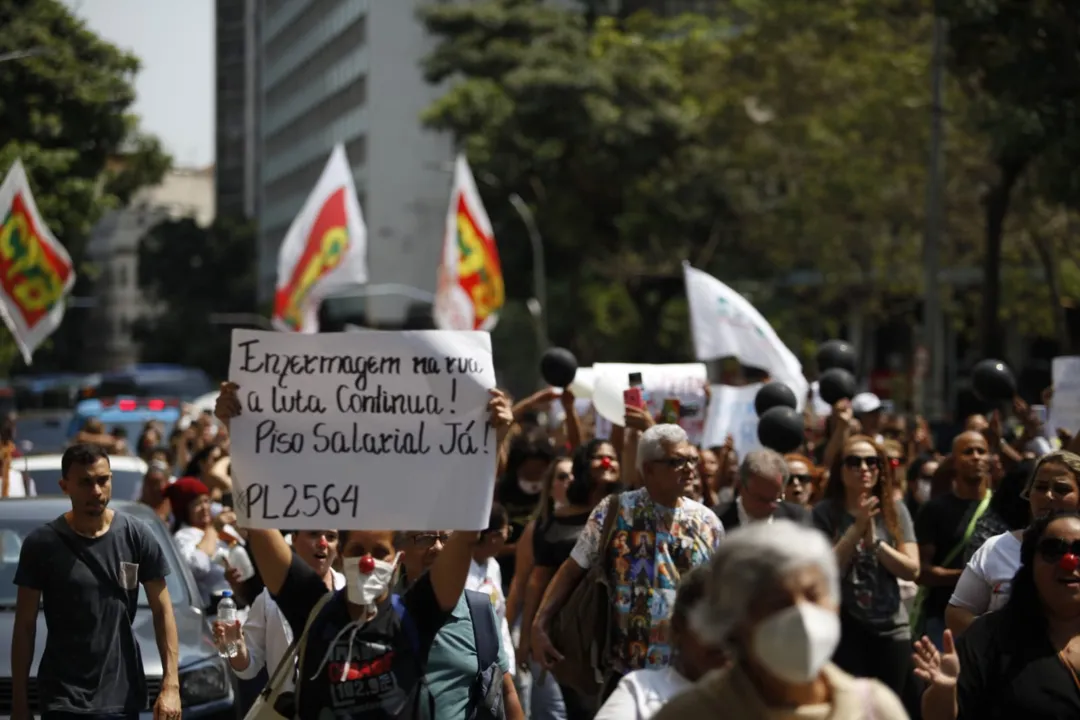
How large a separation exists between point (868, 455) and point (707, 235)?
38192 mm

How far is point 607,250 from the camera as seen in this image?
161 ft

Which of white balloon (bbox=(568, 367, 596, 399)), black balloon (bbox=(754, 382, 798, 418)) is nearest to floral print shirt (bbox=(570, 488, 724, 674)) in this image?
black balloon (bbox=(754, 382, 798, 418))

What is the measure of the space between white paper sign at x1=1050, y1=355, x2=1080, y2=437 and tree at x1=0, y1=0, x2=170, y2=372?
58.7ft

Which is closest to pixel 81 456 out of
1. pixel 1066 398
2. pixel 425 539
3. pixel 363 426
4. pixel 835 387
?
pixel 363 426

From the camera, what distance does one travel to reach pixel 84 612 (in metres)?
6.94

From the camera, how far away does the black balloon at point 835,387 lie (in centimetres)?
1227

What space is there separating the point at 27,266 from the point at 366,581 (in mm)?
13240

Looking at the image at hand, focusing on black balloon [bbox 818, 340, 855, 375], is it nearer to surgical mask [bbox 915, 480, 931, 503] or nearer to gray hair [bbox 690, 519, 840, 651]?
surgical mask [bbox 915, 480, 931, 503]

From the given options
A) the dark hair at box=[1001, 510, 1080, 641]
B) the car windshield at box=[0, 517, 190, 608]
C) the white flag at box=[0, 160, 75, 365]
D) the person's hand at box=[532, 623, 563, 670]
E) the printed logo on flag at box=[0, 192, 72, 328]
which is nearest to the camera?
the dark hair at box=[1001, 510, 1080, 641]

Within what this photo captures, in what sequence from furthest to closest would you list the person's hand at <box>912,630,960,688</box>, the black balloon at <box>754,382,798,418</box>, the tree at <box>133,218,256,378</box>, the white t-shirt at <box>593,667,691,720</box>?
the tree at <box>133,218,256,378</box> → the black balloon at <box>754,382,798,418</box> → the person's hand at <box>912,630,960,688</box> → the white t-shirt at <box>593,667,691,720</box>

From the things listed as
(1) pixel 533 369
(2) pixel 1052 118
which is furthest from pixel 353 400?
(1) pixel 533 369

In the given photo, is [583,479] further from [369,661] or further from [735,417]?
[735,417]

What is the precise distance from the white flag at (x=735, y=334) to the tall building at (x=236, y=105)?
9819 cm

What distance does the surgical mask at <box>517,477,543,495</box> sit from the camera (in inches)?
436
